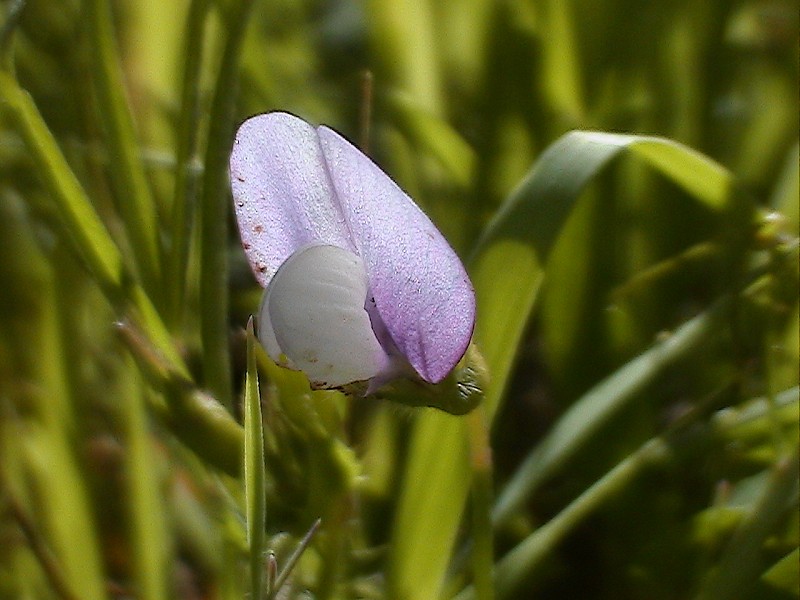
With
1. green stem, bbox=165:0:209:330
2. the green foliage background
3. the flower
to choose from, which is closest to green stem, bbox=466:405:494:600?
the green foliage background

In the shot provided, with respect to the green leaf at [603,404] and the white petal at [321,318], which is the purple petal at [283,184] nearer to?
the white petal at [321,318]

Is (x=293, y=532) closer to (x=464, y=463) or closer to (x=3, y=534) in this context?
(x=464, y=463)

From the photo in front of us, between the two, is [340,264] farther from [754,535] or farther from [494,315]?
[754,535]

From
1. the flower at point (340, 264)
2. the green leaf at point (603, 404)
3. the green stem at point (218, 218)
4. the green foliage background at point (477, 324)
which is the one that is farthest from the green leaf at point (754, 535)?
the green stem at point (218, 218)

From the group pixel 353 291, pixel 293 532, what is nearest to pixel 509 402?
pixel 293 532

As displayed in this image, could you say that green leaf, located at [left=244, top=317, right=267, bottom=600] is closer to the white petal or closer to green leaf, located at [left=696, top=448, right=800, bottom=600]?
the white petal

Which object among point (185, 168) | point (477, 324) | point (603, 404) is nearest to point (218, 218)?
point (185, 168)
